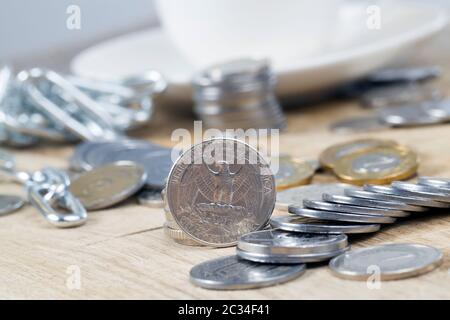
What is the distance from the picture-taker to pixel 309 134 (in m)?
1.31

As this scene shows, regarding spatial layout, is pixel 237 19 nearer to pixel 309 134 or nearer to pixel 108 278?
pixel 309 134

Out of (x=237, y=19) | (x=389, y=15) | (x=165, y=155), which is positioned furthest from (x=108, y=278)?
(x=389, y=15)

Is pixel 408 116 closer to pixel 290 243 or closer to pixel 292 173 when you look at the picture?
pixel 292 173

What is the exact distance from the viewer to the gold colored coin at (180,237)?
855 mm

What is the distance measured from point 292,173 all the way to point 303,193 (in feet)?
0.31

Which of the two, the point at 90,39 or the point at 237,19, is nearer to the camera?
the point at 237,19

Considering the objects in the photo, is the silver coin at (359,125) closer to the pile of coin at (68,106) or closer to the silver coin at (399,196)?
the pile of coin at (68,106)

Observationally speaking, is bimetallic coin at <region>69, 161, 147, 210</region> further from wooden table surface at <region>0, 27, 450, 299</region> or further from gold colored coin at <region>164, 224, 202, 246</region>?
gold colored coin at <region>164, 224, 202, 246</region>

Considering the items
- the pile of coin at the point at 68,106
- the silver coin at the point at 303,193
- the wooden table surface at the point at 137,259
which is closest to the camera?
the wooden table surface at the point at 137,259

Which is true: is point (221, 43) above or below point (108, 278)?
above

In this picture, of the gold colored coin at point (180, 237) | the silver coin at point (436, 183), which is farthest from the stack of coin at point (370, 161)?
the gold colored coin at point (180, 237)

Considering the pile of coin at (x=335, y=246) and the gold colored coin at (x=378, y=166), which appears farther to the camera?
the gold colored coin at (x=378, y=166)

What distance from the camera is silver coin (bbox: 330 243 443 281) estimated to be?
72cm
